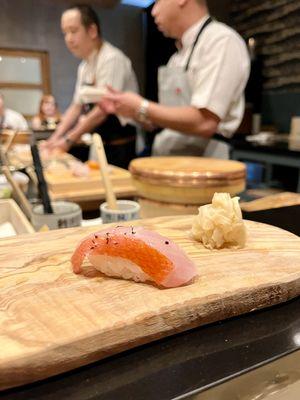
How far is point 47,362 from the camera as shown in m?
0.41

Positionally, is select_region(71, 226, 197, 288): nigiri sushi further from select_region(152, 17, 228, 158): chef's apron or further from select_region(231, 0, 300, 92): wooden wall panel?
select_region(231, 0, 300, 92): wooden wall panel

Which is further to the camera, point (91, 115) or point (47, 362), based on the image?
point (91, 115)

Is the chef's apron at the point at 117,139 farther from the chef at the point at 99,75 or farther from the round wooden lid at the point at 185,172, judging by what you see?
the round wooden lid at the point at 185,172

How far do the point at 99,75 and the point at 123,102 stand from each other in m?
1.07

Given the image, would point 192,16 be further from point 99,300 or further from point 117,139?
point 99,300

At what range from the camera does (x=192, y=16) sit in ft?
6.15

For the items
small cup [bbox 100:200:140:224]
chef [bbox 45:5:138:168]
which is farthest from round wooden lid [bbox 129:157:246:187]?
chef [bbox 45:5:138:168]

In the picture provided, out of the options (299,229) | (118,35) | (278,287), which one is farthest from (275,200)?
(118,35)

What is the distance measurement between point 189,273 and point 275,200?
2.63 ft

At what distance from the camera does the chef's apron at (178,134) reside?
6.56ft

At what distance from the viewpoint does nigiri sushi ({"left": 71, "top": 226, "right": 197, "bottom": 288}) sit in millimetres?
546

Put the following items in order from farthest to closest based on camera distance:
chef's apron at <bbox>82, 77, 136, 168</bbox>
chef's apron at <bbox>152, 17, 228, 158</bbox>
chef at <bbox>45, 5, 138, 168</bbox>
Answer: chef's apron at <bbox>82, 77, 136, 168</bbox> < chef at <bbox>45, 5, 138, 168</bbox> < chef's apron at <bbox>152, 17, 228, 158</bbox>

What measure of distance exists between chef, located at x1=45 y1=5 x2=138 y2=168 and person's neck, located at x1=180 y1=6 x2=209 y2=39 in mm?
865

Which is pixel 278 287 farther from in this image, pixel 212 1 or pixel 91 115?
pixel 212 1
